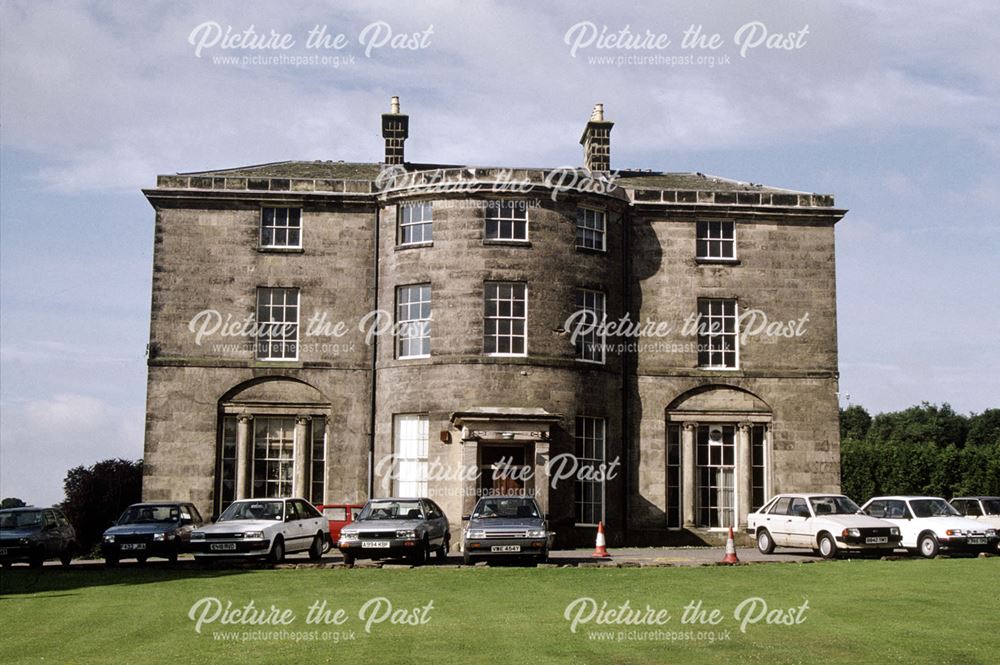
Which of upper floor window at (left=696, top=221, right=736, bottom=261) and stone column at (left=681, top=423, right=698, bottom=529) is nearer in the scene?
stone column at (left=681, top=423, right=698, bottom=529)

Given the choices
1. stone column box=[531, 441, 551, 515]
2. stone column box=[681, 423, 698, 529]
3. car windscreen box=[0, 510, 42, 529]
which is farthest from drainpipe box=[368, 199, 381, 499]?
car windscreen box=[0, 510, 42, 529]

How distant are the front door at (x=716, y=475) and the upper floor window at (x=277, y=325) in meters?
11.8

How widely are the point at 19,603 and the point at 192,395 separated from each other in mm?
15097

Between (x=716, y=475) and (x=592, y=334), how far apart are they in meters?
5.48

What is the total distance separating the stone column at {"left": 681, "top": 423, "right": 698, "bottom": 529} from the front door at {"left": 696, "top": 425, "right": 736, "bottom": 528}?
29cm

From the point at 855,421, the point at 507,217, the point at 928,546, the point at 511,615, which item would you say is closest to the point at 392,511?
the point at 511,615

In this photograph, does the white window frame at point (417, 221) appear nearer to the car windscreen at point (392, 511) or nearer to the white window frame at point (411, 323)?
the white window frame at point (411, 323)

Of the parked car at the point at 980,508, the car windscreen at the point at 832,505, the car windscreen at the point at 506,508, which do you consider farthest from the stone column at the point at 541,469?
the parked car at the point at 980,508

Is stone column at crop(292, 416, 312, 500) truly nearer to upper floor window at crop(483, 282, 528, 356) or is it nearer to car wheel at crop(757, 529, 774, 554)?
upper floor window at crop(483, 282, 528, 356)

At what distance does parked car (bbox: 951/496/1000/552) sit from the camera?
29203 millimetres

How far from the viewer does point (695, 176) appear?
39406mm

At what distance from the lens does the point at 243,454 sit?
109 ft

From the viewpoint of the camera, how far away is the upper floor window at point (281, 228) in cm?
3425

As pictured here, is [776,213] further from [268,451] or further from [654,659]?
[654,659]
